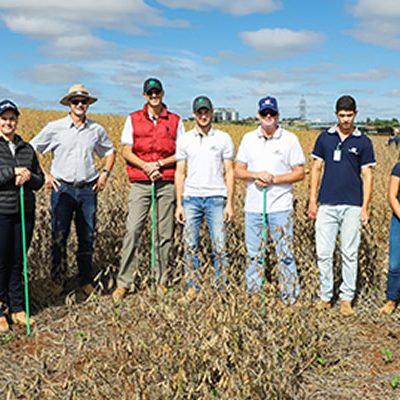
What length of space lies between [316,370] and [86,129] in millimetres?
3267

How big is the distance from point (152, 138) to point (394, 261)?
8.75ft

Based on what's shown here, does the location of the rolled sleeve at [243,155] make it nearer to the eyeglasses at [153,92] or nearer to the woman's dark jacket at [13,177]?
the eyeglasses at [153,92]

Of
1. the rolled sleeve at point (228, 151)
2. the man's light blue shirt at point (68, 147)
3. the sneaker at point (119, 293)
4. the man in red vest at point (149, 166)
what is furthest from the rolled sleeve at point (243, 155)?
the sneaker at point (119, 293)

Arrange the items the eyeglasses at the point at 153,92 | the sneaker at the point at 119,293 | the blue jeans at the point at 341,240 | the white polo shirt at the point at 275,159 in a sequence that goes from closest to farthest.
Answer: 1. the white polo shirt at the point at 275,159
2. the blue jeans at the point at 341,240
3. the eyeglasses at the point at 153,92
4. the sneaker at the point at 119,293

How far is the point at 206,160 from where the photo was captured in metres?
5.27

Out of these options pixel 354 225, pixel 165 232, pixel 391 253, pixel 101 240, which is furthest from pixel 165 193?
pixel 391 253

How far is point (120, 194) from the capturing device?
7.62 m

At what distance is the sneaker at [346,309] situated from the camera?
540 centimetres

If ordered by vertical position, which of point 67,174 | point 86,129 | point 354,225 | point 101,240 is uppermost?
point 86,129

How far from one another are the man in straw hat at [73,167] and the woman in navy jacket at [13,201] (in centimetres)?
55

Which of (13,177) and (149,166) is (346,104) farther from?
(13,177)

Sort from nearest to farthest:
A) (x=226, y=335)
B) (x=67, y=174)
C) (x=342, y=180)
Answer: (x=226, y=335)
(x=342, y=180)
(x=67, y=174)

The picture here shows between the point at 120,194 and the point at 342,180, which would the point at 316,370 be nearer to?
the point at 342,180

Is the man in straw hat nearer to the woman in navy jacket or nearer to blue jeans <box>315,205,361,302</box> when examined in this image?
the woman in navy jacket
